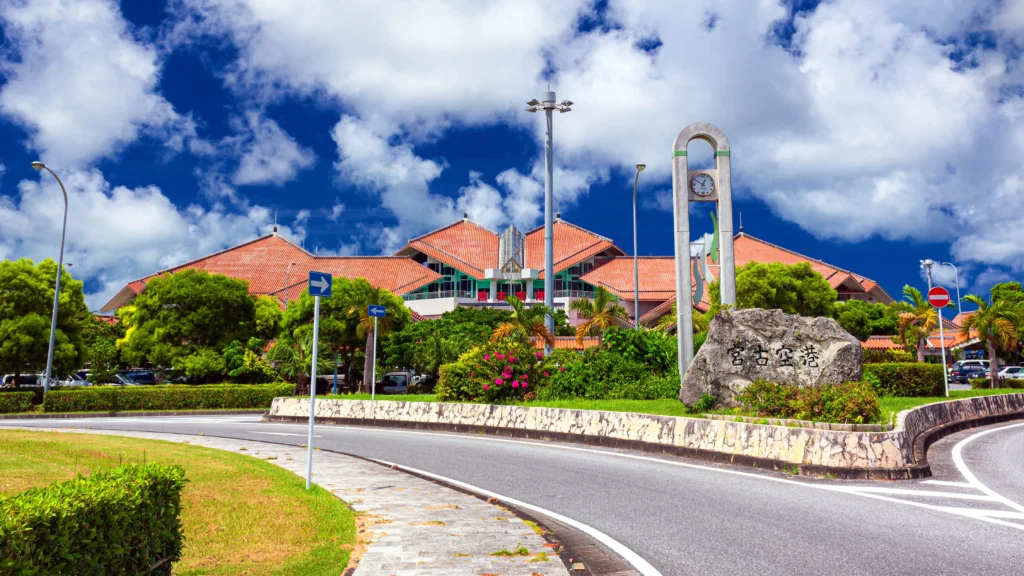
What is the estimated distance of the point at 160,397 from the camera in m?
32.9

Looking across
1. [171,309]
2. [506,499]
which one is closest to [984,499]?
[506,499]

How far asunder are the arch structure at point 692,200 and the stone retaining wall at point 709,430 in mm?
3957

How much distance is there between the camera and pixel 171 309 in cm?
4297

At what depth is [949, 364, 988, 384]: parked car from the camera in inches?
1976

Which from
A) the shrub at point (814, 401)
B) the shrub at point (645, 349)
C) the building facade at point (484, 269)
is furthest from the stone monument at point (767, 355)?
the building facade at point (484, 269)

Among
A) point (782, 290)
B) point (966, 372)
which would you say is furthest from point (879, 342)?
point (782, 290)

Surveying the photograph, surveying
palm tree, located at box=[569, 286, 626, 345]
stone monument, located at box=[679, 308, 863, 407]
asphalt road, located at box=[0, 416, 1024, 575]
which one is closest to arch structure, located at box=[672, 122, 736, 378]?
stone monument, located at box=[679, 308, 863, 407]

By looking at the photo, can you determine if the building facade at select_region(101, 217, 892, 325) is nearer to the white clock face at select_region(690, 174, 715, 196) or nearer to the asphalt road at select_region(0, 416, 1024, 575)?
the white clock face at select_region(690, 174, 715, 196)

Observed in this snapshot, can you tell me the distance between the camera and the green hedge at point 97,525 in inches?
139

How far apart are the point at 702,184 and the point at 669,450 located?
28.5 feet

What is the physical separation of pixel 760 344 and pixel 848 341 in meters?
1.86

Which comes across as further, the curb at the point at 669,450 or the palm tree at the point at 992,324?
the palm tree at the point at 992,324

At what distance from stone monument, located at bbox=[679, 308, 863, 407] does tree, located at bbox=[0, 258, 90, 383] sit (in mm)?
31258

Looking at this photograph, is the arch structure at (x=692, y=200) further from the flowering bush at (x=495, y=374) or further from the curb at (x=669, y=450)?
the flowering bush at (x=495, y=374)
